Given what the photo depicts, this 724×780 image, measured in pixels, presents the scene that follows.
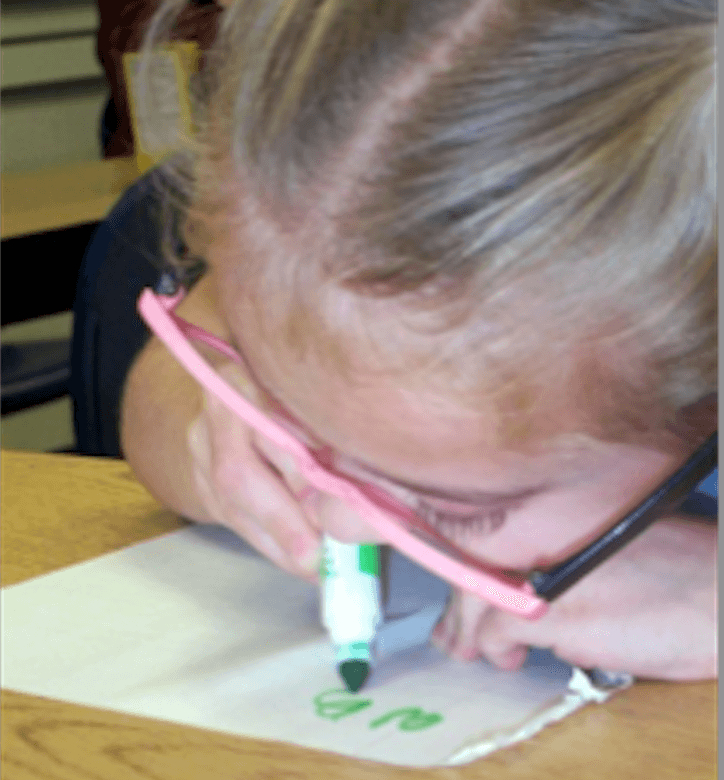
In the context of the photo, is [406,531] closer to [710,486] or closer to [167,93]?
[710,486]

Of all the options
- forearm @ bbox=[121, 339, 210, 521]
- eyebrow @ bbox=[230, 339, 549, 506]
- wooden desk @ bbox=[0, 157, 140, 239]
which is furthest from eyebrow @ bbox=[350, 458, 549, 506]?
wooden desk @ bbox=[0, 157, 140, 239]

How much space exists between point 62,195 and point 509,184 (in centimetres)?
199

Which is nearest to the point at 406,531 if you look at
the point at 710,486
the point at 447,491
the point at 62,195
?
the point at 447,491

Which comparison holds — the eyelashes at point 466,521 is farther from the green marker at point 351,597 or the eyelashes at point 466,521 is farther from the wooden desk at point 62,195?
→ the wooden desk at point 62,195

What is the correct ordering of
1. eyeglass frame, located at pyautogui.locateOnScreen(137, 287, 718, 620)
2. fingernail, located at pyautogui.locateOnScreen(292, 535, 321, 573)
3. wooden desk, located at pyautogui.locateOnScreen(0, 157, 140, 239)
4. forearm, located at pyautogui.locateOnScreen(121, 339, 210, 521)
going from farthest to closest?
wooden desk, located at pyautogui.locateOnScreen(0, 157, 140, 239)
forearm, located at pyautogui.locateOnScreen(121, 339, 210, 521)
fingernail, located at pyautogui.locateOnScreen(292, 535, 321, 573)
eyeglass frame, located at pyautogui.locateOnScreen(137, 287, 718, 620)

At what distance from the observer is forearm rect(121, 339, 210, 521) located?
2.82ft

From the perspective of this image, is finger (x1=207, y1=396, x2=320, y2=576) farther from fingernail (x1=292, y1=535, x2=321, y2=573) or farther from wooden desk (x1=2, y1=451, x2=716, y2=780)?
wooden desk (x1=2, y1=451, x2=716, y2=780)

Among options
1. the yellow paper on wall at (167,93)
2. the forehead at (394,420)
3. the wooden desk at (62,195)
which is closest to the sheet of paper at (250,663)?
the forehead at (394,420)

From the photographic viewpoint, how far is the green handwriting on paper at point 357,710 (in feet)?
1.94

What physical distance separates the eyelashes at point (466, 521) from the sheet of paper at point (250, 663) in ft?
0.23

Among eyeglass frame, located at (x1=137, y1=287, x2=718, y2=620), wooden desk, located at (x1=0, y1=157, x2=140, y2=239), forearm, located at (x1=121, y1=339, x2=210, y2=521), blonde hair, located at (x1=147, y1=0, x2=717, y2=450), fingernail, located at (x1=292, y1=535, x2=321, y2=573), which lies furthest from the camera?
wooden desk, located at (x1=0, y1=157, x2=140, y2=239)

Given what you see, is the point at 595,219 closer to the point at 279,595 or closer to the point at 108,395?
the point at 279,595

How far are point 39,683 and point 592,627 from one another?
0.85 feet

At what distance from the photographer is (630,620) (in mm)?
627
